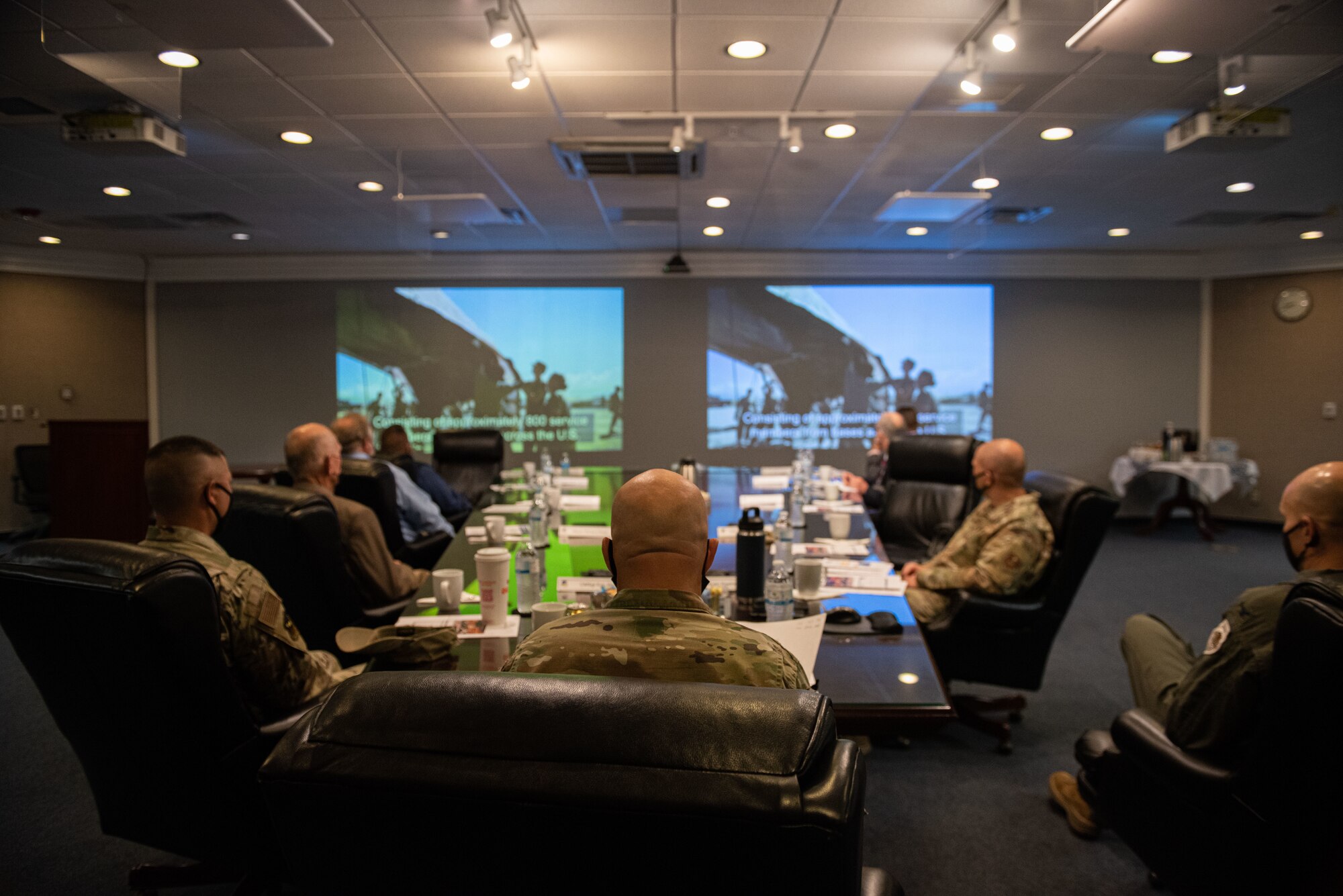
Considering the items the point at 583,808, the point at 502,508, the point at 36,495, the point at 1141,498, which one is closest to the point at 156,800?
the point at 583,808

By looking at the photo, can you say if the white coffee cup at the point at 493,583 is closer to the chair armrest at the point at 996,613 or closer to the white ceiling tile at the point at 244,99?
the chair armrest at the point at 996,613

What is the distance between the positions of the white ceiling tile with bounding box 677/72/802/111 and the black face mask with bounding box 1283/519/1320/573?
105 inches

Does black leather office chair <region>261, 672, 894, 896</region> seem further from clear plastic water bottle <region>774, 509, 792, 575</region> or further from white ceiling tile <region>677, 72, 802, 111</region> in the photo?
white ceiling tile <region>677, 72, 802, 111</region>

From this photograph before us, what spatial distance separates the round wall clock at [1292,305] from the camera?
7.87 metres

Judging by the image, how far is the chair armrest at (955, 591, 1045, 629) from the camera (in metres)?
2.88

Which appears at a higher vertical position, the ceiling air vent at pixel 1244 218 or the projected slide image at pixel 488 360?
the ceiling air vent at pixel 1244 218

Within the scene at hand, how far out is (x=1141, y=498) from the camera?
846cm

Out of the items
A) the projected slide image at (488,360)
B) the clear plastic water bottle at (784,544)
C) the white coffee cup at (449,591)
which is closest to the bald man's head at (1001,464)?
the clear plastic water bottle at (784,544)

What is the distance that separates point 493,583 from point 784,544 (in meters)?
1.03

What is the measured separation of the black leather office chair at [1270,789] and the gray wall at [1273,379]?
7476 mm

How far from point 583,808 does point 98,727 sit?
1.49 meters

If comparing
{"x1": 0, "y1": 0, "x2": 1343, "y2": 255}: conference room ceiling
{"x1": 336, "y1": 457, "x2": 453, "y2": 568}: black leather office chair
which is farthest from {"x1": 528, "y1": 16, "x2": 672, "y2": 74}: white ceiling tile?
{"x1": 336, "y1": 457, "x2": 453, "y2": 568}: black leather office chair

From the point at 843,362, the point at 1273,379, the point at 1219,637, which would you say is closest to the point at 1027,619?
the point at 1219,637

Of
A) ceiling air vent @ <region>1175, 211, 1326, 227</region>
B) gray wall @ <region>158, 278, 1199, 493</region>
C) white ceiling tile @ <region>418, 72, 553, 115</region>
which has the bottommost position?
gray wall @ <region>158, 278, 1199, 493</region>
